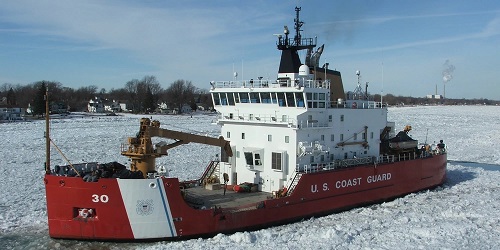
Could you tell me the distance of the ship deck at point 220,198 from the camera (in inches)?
531

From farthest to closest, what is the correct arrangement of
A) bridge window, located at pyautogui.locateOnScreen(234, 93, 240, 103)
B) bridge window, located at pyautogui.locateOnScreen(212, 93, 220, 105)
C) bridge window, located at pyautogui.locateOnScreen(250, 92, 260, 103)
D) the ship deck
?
bridge window, located at pyautogui.locateOnScreen(212, 93, 220, 105) < bridge window, located at pyautogui.locateOnScreen(234, 93, 240, 103) < bridge window, located at pyautogui.locateOnScreen(250, 92, 260, 103) < the ship deck

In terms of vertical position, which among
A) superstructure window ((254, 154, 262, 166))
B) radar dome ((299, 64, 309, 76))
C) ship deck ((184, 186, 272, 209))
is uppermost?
radar dome ((299, 64, 309, 76))

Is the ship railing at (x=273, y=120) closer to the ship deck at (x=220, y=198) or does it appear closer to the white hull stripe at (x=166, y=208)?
the ship deck at (x=220, y=198)

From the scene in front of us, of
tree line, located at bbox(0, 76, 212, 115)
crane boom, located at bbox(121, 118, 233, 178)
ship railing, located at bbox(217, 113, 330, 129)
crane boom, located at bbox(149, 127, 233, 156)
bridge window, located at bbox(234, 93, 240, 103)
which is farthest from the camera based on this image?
tree line, located at bbox(0, 76, 212, 115)

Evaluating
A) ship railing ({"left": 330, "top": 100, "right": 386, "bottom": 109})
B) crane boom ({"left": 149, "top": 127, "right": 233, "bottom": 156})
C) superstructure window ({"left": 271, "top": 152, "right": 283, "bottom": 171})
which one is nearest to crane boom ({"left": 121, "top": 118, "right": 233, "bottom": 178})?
crane boom ({"left": 149, "top": 127, "right": 233, "bottom": 156})

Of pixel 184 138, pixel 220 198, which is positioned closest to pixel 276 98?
pixel 184 138

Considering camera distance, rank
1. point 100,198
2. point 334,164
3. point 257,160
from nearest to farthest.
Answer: point 100,198 → point 257,160 → point 334,164

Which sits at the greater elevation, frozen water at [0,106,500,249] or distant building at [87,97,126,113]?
distant building at [87,97,126,113]

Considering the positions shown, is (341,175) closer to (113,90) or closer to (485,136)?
(485,136)

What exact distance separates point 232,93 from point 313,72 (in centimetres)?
308

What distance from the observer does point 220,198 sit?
14352mm

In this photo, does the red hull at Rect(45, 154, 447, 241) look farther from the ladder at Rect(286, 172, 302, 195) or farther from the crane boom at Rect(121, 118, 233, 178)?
the crane boom at Rect(121, 118, 233, 178)

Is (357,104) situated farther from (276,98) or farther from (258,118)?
(258,118)

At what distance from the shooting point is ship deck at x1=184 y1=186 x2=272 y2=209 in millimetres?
13498
